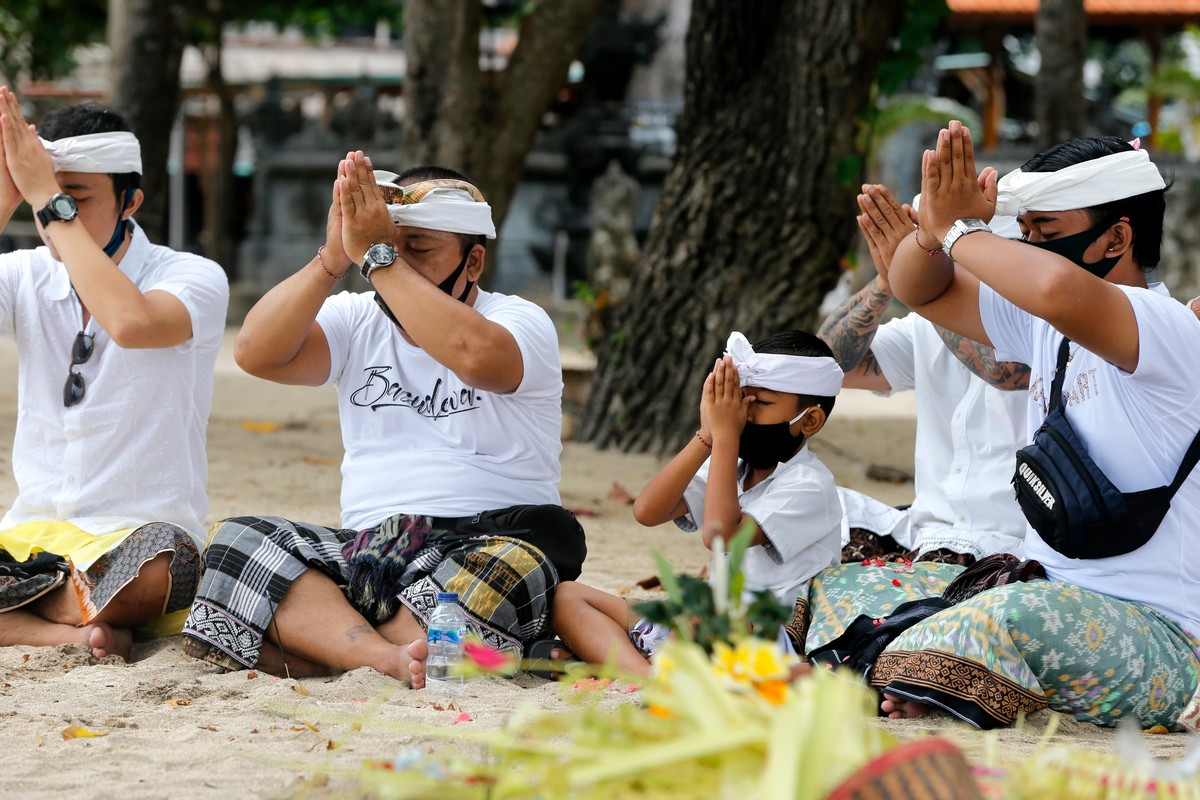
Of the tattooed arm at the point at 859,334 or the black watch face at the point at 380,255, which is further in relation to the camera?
the tattooed arm at the point at 859,334

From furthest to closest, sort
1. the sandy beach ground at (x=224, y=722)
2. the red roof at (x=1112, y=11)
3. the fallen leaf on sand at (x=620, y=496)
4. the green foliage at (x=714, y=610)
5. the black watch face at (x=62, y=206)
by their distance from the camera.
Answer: the red roof at (x=1112, y=11) < the fallen leaf on sand at (x=620, y=496) < the black watch face at (x=62, y=206) < the sandy beach ground at (x=224, y=722) < the green foliage at (x=714, y=610)

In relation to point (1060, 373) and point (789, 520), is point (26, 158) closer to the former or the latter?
point (789, 520)

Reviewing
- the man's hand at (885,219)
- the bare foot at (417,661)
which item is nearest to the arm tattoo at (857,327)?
the man's hand at (885,219)

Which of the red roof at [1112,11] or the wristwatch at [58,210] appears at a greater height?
the red roof at [1112,11]

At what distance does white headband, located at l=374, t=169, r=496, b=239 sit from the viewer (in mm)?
3777

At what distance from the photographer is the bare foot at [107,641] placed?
12.3 feet

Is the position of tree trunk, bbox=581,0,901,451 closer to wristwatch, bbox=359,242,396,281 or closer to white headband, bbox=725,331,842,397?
white headband, bbox=725,331,842,397

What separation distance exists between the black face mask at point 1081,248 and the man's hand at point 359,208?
5.37ft

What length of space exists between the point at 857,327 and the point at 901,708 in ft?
4.43

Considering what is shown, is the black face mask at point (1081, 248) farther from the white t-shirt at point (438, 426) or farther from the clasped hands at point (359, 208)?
the clasped hands at point (359, 208)

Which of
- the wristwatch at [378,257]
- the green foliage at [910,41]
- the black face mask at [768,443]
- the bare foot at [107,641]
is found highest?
the green foliage at [910,41]

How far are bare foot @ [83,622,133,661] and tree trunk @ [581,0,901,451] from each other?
4.17 metres

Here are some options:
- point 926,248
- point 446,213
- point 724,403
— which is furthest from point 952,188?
point 446,213

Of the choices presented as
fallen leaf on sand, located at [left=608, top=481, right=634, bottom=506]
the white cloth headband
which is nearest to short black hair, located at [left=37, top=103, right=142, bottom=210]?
the white cloth headband
